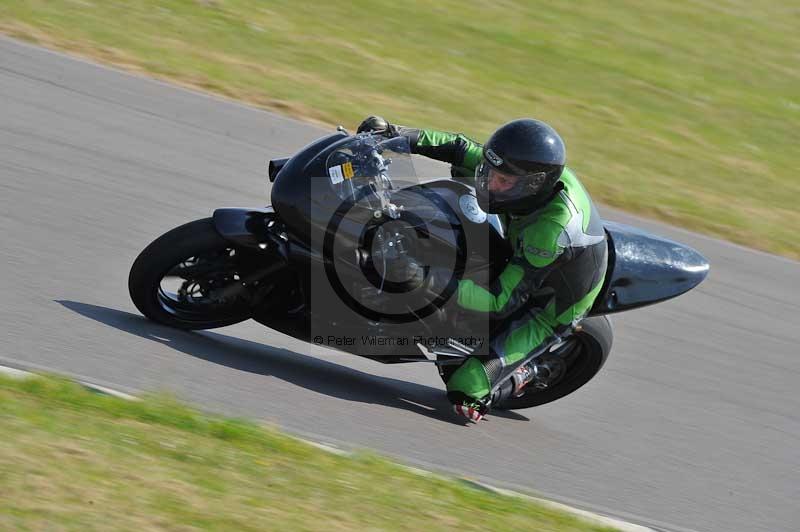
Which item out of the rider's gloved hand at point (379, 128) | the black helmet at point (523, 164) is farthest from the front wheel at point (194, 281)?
the black helmet at point (523, 164)

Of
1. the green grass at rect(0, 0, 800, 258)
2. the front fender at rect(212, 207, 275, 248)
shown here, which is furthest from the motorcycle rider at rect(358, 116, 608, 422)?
the green grass at rect(0, 0, 800, 258)

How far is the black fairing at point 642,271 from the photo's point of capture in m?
5.48

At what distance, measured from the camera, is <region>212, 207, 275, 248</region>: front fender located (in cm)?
493

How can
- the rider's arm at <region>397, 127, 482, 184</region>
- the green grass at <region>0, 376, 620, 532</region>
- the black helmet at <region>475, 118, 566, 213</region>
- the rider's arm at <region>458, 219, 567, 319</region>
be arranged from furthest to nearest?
the rider's arm at <region>397, 127, 482, 184</region> < the rider's arm at <region>458, 219, 567, 319</region> < the black helmet at <region>475, 118, 566, 213</region> < the green grass at <region>0, 376, 620, 532</region>

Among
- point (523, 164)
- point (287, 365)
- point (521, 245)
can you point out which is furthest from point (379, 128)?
point (287, 365)

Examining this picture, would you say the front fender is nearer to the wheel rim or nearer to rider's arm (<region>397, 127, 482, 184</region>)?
the wheel rim

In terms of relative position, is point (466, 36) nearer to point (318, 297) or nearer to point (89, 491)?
point (318, 297)

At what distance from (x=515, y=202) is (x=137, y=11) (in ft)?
24.2

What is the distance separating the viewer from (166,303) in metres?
5.26

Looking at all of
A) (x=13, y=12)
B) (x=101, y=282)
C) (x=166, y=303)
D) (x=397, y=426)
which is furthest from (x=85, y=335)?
(x=13, y=12)

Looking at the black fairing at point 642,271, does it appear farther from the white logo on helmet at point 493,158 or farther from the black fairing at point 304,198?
the black fairing at point 304,198

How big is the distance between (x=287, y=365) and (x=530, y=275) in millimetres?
1311

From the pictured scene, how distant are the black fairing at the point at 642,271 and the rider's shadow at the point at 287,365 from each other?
87 centimetres

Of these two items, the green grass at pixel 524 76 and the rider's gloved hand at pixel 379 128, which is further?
the green grass at pixel 524 76
